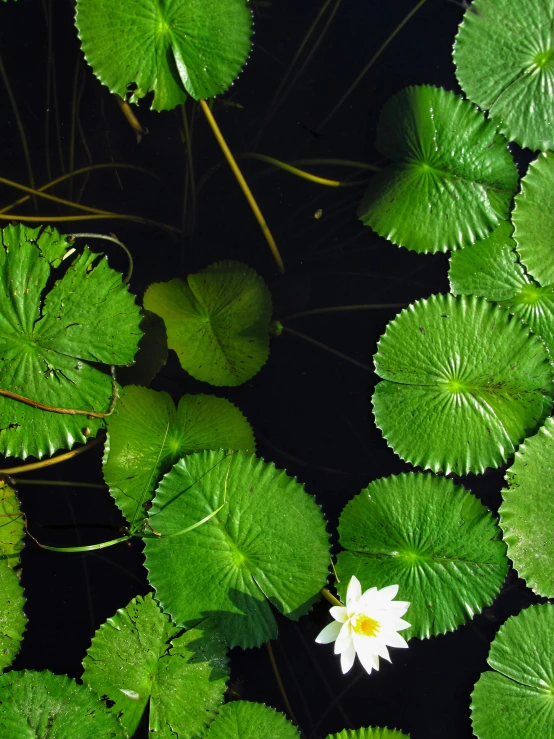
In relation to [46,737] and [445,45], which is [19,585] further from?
[445,45]

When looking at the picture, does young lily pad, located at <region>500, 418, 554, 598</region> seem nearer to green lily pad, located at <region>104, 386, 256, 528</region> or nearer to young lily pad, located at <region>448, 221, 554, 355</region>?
young lily pad, located at <region>448, 221, 554, 355</region>

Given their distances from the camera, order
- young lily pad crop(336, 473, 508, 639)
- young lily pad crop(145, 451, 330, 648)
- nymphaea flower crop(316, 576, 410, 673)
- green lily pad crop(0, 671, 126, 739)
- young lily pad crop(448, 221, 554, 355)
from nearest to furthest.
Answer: nymphaea flower crop(316, 576, 410, 673) < green lily pad crop(0, 671, 126, 739) < young lily pad crop(145, 451, 330, 648) < young lily pad crop(336, 473, 508, 639) < young lily pad crop(448, 221, 554, 355)

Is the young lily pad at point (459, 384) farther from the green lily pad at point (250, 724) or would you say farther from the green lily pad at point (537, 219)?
the green lily pad at point (250, 724)

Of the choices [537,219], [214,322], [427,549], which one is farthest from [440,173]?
[427,549]

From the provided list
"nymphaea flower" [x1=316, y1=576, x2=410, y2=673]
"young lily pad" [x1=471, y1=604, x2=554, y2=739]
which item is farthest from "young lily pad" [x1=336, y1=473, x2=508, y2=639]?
"nymphaea flower" [x1=316, y1=576, x2=410, y2=673]

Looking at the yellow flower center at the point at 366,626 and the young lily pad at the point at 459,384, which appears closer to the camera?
the yellow flower center at the point at 366,626

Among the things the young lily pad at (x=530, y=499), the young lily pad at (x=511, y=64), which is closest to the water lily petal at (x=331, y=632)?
the young lily pad at (x=530, y=499)

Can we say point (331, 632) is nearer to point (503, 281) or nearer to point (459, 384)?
point (459, 384)
